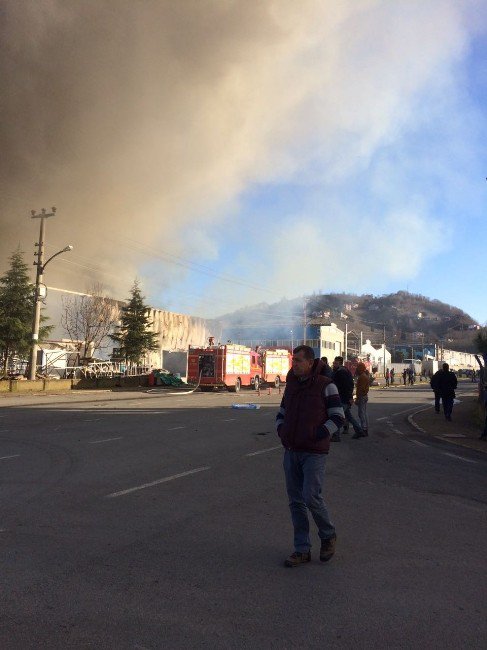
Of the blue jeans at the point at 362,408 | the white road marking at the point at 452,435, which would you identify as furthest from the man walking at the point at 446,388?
the blue jeans at the point at 362,408

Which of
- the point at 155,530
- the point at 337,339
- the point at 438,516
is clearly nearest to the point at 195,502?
the point at 155,530

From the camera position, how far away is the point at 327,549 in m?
3.77

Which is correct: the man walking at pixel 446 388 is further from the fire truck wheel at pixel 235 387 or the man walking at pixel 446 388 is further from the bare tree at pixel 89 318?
the bare tree at pixel 89 318

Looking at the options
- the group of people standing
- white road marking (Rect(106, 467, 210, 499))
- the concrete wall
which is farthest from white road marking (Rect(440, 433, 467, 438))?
the concrete wall

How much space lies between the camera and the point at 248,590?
322cm

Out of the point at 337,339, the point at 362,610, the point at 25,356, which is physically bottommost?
the point at 362,610

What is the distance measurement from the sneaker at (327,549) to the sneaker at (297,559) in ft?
0.32

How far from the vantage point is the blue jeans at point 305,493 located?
368 centimetres

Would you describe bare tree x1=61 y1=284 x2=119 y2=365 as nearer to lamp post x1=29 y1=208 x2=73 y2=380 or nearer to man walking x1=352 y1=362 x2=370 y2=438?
lamp post x1=29 y1=208 x2=73 y2=380

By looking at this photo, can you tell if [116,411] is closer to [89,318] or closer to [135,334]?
[135,334]

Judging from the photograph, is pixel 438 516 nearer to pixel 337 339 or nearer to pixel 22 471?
pixel 22 471

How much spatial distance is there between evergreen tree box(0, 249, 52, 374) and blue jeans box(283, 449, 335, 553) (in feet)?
82.9

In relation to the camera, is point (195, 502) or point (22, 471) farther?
point (22, 471)

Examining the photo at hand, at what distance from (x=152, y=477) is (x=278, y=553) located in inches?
109
